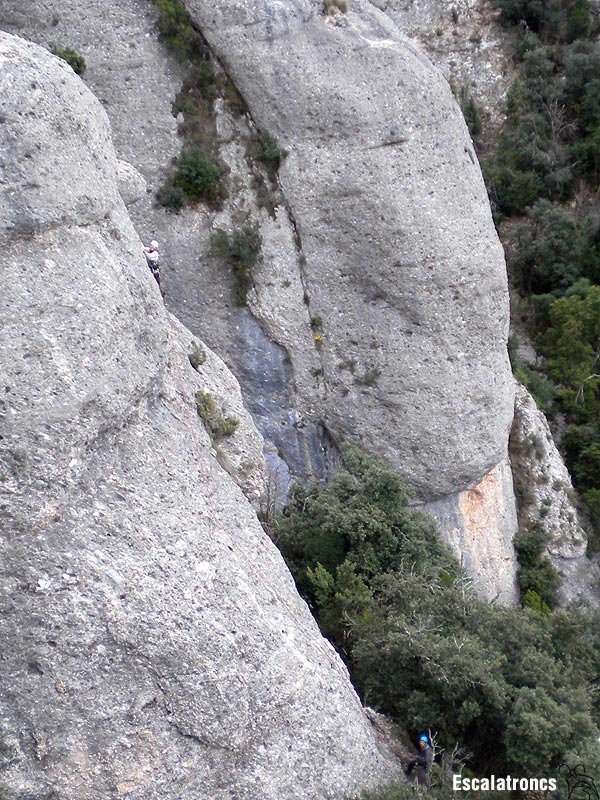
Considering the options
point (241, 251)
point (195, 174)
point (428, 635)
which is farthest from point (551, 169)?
point (428, 635)

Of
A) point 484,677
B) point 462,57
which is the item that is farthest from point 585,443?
point 462,57

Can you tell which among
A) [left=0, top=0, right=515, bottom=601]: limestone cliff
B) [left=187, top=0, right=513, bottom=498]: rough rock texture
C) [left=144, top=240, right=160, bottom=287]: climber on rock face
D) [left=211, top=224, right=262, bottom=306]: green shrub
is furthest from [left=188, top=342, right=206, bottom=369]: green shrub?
[left=187, top=0, right=513, bottom=498]: rough rock texture

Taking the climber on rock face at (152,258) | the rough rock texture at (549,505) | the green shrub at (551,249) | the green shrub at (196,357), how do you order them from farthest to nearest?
the green shrub at (551,249)
the rough rock texture at (549,505)
the climber on rock face at (152,258)
the green shrub at (196,357)

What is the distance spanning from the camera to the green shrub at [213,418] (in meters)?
11.9

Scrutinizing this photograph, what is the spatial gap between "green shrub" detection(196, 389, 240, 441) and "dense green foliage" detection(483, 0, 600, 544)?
55.7 feet

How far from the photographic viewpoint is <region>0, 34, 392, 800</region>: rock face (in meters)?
8.24

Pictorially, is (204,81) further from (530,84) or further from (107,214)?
(530,84)

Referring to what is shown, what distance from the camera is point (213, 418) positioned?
12.1 metres

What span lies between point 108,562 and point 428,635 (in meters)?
5.82

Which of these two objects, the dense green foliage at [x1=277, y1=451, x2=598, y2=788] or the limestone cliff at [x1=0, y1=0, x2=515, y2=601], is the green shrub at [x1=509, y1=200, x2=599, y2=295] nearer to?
the limestone cliff at [x1=0, y1=0, x2=515, y2=601]

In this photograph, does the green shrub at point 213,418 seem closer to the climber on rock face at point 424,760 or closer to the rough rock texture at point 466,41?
the climber on rock face at point 424,760

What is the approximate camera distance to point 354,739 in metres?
10.1

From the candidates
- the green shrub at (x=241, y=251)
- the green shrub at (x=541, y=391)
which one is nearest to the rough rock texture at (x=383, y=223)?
the green shrub at (x=241, y=251)

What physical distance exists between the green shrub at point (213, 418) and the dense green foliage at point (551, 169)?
1699cm
